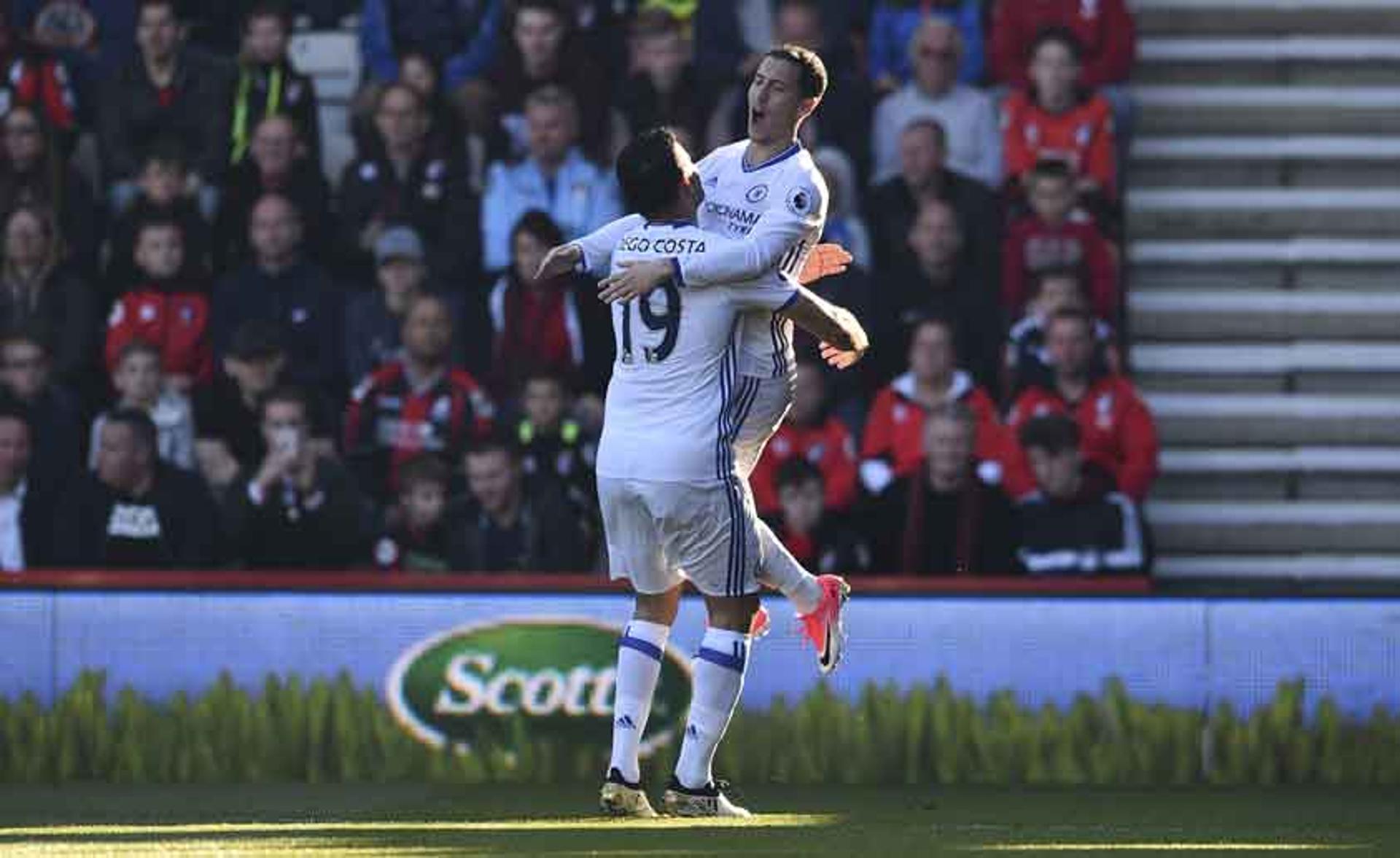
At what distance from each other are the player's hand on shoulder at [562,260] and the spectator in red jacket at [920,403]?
3953mm

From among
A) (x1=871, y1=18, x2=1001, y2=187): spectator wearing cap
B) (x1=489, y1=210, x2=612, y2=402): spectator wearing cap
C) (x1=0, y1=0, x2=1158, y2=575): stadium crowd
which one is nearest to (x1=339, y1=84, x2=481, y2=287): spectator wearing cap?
(x1=0, y1=0, x2=1158, y2=575): stadium crowd

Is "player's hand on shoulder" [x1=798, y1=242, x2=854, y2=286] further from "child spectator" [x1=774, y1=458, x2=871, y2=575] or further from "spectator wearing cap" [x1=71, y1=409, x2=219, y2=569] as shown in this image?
"spectator wearing cap" [x1=71, y1=409, x2=219, y2=569]

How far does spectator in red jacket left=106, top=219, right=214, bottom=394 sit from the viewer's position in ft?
44.8

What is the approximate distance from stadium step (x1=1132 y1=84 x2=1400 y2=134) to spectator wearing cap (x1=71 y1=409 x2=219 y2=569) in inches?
209

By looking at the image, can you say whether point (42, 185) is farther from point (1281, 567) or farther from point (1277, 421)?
point (1281, 567)

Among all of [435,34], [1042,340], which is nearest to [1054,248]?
[1042,340]

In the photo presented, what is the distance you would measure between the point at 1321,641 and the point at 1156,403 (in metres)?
3.63

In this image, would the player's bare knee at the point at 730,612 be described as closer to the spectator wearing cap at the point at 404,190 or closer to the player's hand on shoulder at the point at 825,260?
the player's hand on shoulder at the point at 825,260

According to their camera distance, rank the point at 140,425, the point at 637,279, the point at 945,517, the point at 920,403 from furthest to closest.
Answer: the point at 920,403 → the point at 140,425 → the point at 945,517 → the point at 637,279

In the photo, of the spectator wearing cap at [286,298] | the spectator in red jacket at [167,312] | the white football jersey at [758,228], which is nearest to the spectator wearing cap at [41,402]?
the spectator in red jacket at [167,312]

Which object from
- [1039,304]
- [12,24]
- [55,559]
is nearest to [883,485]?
[1039,304]

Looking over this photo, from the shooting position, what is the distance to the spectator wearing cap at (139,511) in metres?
12.4

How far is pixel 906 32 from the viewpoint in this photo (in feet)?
48.2

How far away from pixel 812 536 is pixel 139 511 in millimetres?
2630
